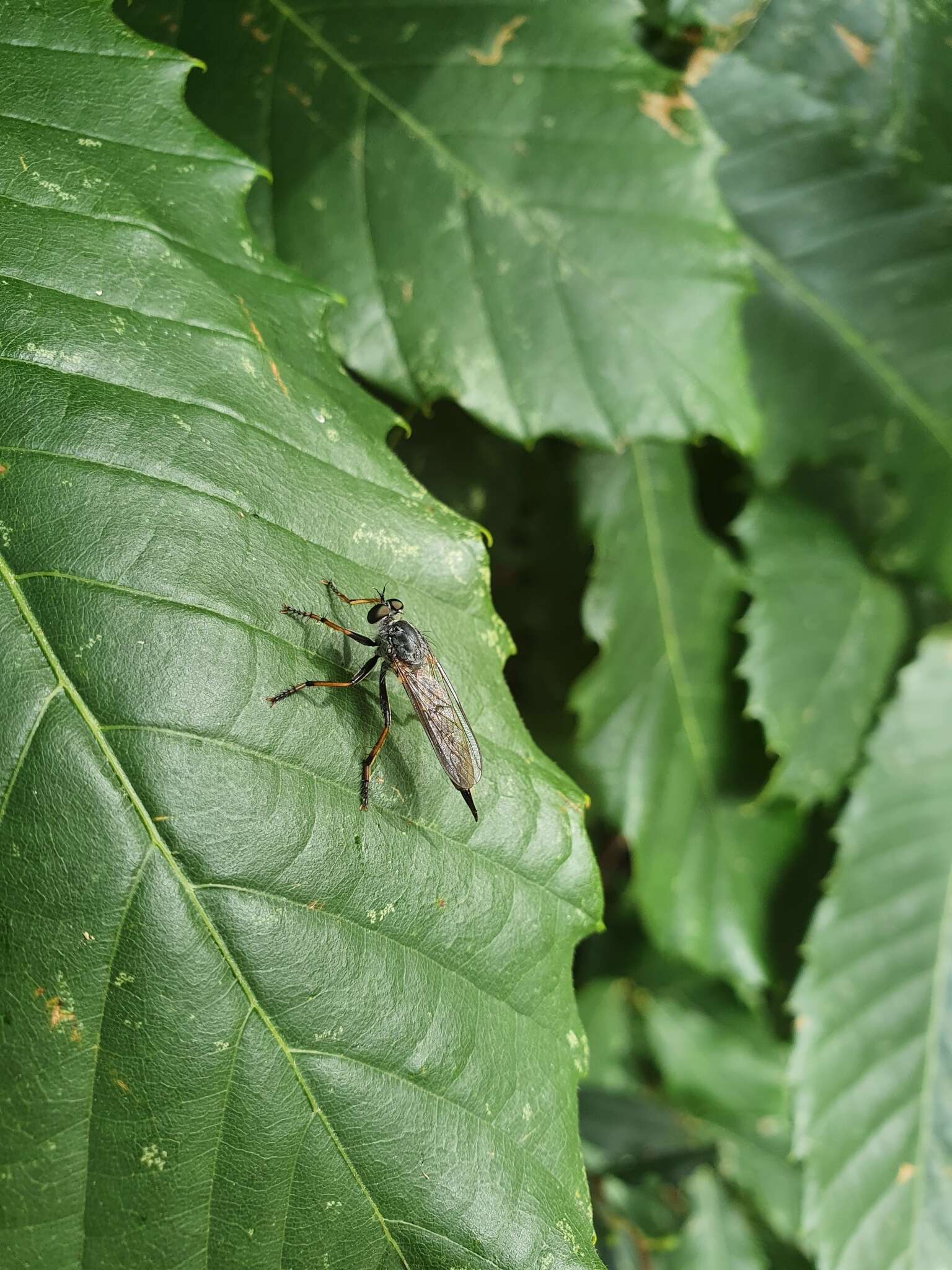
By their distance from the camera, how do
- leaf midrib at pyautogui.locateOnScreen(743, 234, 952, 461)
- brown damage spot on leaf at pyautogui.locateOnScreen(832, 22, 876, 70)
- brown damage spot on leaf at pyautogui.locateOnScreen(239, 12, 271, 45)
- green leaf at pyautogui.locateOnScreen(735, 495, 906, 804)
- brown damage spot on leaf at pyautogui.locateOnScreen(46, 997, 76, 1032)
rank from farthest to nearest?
green leaf at pyautogui.locateOnScreen(735, 495, 906, 804), leaf midrib at pyautogui.locateOnScreen(743, 234, 952, 461), brown damage spot on leaf at pyautogui.locateOnScreen(832, 22, 876, 70), brown damage spot on leaf at pyautogui.locateOnScreen(239, 12, 271, 45), brown damage spot on leaf at pyautogui.locateOnScreen(46, 997, 76, 1032)

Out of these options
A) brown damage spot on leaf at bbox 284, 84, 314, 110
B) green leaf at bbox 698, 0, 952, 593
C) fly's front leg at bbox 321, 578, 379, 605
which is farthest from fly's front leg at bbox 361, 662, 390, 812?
green leaf at bbox 698, 0, 952, 593

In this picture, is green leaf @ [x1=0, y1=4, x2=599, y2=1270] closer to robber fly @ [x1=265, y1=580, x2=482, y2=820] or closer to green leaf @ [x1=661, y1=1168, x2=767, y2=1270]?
robber fly @ [x1=265, y1=580, x2=482, y2=820]

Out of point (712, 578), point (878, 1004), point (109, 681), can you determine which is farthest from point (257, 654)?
point (878, 1004)

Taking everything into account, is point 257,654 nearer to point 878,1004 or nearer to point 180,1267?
point 180,1267

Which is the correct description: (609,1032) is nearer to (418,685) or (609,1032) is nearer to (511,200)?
(418,685)

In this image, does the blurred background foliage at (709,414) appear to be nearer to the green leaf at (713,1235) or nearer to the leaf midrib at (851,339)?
the leaf midrib at (851,339)
